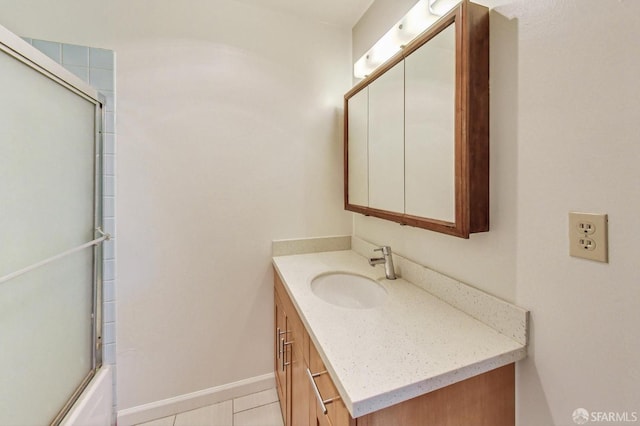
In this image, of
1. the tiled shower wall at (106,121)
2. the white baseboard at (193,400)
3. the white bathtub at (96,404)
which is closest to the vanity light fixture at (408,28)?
the tiled shower wall at (106,121)

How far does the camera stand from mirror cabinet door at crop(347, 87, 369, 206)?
1436mm

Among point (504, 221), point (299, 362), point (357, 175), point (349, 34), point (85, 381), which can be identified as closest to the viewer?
point (504, 221)

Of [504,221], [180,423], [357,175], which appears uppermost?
[357,175]

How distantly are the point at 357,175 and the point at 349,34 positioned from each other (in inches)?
39.0

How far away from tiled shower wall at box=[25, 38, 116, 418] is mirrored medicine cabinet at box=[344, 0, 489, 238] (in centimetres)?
132

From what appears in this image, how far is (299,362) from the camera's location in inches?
41.8

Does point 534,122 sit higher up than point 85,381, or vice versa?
point 534,122

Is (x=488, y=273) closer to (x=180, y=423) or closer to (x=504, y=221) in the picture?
(x=504, y=221)

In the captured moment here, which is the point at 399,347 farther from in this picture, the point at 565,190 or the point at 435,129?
the point at 435,129

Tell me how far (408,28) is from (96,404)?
2.22 m

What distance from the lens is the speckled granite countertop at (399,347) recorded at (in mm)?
607

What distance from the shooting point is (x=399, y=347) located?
2.44 ft

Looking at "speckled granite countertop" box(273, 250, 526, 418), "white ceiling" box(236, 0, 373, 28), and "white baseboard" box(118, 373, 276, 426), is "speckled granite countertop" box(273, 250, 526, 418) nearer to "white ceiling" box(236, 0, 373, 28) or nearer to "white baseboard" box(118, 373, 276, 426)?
"white baseboard" box(118, 373, 276, 426)

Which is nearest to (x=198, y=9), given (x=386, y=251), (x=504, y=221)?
(x=386, y=251)
